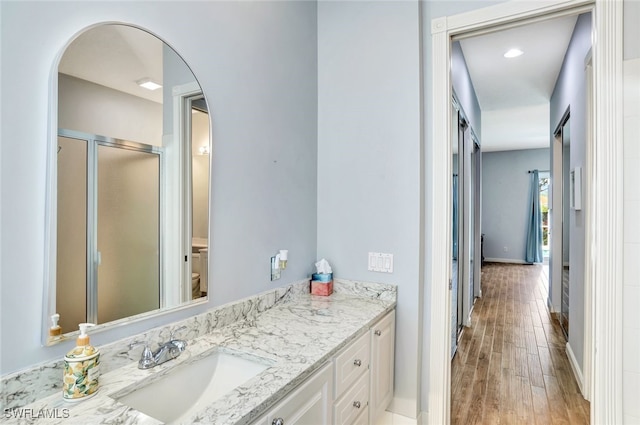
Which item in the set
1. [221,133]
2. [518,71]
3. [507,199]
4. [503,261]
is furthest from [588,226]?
[503,261]

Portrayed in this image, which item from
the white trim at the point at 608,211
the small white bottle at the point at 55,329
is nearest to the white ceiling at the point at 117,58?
the small white bottle at the point at 55,329

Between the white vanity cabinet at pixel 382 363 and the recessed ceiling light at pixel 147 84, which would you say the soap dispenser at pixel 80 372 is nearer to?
Result: the recessed ceiling light at pixel 147 84

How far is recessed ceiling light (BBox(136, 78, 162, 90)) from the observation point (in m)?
1.25

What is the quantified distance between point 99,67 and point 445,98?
1631mm

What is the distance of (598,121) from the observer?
5.23 ft

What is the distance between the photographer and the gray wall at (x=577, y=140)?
2611mm

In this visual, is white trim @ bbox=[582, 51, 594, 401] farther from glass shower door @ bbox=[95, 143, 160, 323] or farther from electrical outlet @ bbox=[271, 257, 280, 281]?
glass shower door @ bbox=[95, 143, 160, 323]

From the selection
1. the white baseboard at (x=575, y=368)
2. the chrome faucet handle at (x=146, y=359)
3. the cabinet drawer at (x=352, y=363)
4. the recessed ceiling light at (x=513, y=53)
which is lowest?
the white baseboard at (x=575, y=368)

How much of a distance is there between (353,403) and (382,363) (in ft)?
1.14

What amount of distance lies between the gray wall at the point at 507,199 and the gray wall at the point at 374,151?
8.00 m

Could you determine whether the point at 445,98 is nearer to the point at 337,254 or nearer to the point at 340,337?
the point at 337,254

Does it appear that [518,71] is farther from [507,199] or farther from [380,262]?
[507,199]

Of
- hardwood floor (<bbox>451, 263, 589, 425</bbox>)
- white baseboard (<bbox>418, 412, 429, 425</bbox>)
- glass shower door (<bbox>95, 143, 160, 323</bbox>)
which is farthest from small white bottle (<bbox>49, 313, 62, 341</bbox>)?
hardwood floor (<bbox>451, 263, 589, 425</bbox>)

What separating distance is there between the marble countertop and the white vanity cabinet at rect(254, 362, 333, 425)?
0.03 meters
